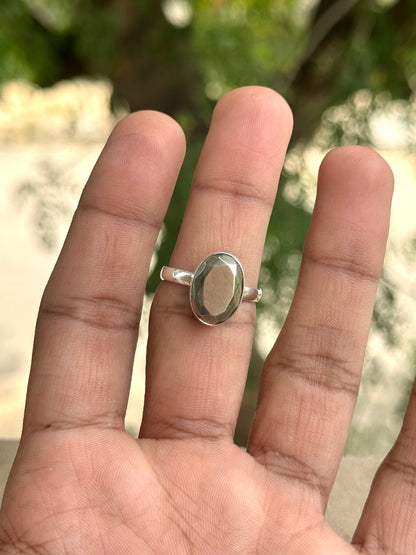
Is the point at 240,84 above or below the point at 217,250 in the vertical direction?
above

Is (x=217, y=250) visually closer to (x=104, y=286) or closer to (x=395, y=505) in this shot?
(x=104, y=286)

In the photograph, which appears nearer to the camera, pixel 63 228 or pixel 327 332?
pixel 327 332

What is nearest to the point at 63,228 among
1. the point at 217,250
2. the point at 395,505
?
the point at 217,250

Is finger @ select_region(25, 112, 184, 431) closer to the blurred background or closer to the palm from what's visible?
the palm

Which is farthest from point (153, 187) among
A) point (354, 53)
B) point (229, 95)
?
point (354, 53)

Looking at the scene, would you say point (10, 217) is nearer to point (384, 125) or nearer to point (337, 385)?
point (384, 125)

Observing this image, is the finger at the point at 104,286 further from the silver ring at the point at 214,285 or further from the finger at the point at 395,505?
the finger at the point at 395,505

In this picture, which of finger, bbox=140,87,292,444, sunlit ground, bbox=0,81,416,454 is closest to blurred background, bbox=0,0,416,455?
sunlit ground, bbox=0,81,416,454
